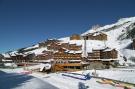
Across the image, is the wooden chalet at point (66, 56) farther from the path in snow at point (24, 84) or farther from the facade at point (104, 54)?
the path in snow at point (24, 84)

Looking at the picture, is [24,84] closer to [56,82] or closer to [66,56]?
[56,82]

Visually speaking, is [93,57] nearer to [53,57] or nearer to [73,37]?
[53,57]

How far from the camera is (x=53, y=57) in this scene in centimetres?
10525

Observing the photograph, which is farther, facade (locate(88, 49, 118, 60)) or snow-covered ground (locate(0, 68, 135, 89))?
facade (locate(88, 49, 118, 60))

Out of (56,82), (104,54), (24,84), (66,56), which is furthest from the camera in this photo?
(66,56)

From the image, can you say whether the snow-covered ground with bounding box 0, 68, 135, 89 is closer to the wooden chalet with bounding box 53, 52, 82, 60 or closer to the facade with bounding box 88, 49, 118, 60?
the facade with bounding box 88, 49, 118, 60

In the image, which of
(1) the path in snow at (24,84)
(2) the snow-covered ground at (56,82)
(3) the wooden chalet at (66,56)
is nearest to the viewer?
(2) the snow-covered ground at (56,82)

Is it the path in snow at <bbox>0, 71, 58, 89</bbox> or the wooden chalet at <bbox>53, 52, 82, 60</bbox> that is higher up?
the wooden chalet at <bbox>53, 52, 82, 60</bbox>

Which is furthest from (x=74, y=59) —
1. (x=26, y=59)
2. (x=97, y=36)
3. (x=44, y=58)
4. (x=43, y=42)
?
(x=43, y=42)

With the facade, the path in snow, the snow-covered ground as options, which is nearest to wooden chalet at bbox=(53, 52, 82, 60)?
the facade

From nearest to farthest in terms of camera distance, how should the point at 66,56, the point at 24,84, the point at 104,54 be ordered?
the point at 24,84, the point at 104,54, the point at 66,56

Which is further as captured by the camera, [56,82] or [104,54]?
[104,54]

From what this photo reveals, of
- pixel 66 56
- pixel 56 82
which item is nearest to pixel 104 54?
pixel 66 56

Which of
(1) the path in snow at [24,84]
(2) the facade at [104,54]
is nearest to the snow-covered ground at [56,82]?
(1) the path in snow at [24,84]
